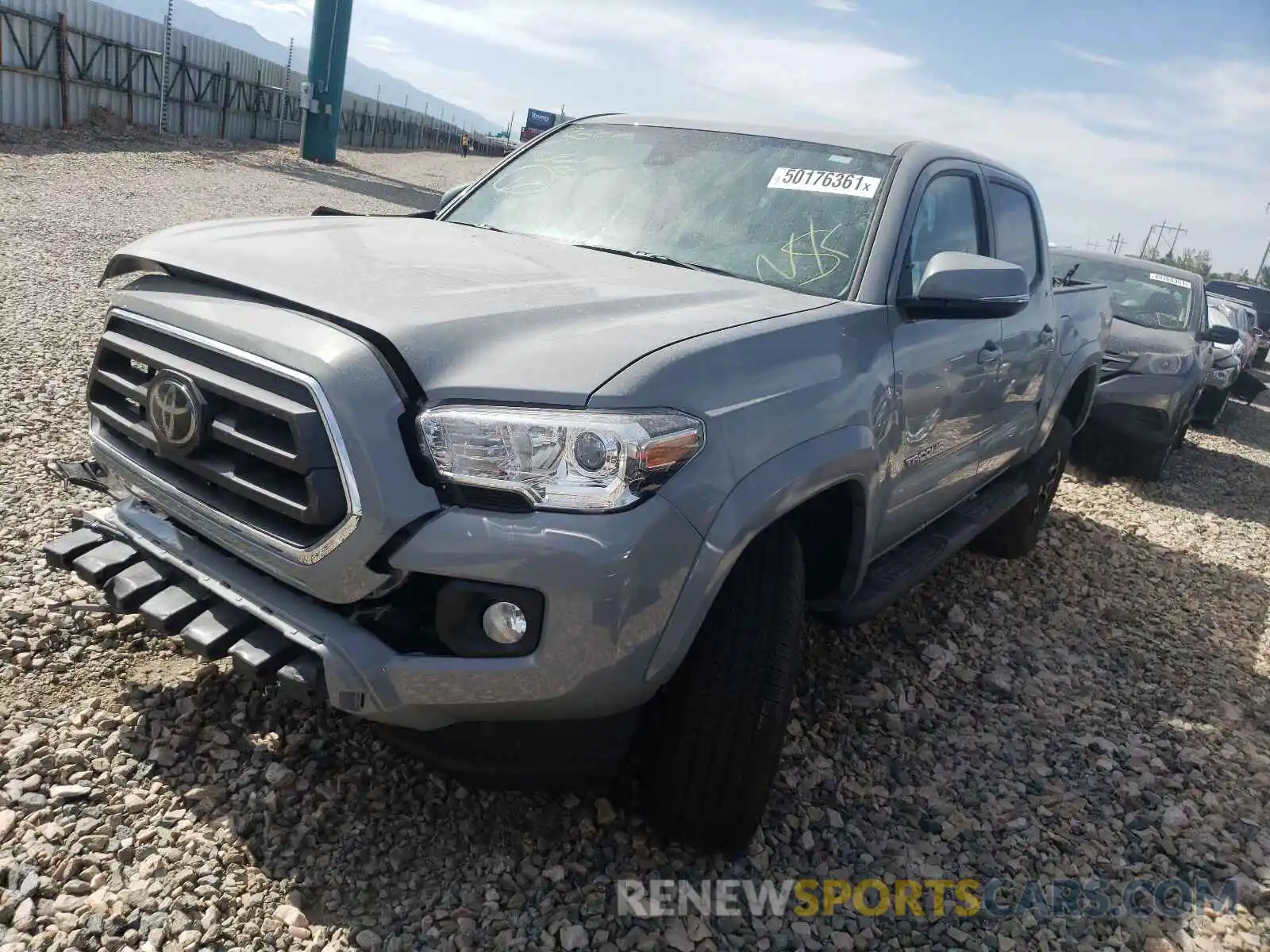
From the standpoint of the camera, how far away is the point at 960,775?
3.17 meters

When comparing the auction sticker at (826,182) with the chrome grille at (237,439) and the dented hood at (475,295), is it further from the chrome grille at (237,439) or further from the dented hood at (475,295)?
the chrome grille at (237,439)

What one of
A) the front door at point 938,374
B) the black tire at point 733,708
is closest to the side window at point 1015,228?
the front door at point 938,374

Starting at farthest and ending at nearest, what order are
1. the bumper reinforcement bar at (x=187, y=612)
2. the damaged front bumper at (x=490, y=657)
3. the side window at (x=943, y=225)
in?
1. the side window at (x=943, y=225)
2. the bumper reinforcement bar at (x=187, y=612)
3. the damaged front bumper at (x=490, y=657)

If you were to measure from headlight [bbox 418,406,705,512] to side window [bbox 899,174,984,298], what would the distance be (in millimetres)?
1408

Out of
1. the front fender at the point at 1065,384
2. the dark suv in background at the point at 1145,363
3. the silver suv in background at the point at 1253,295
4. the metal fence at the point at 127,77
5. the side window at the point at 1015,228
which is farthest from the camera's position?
the silver suv in background at the point at 1253,295

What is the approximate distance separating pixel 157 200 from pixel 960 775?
12.7m

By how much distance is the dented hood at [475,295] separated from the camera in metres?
2.00

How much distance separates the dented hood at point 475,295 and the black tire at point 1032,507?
8.48 feet

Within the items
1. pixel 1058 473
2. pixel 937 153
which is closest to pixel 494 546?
pixel 937 153

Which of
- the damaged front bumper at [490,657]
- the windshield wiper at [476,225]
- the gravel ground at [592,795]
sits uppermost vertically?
the windshield wiper at [476,225]

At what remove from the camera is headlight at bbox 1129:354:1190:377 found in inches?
301

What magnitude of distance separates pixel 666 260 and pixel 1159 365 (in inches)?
240

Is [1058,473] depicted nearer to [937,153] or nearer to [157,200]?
[937,153]

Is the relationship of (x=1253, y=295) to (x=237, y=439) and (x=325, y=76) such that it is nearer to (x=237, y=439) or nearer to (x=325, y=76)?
(x=325, y=76)
